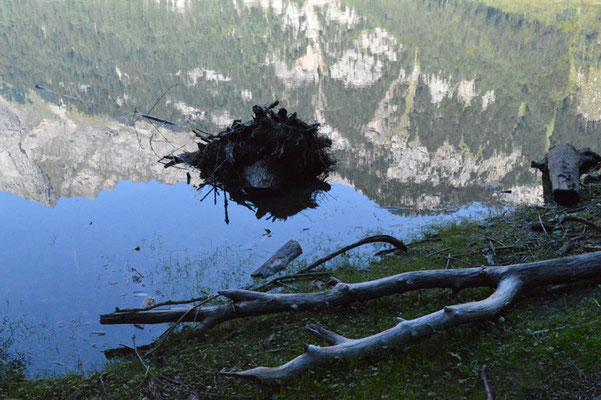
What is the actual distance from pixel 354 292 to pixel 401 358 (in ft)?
5.55

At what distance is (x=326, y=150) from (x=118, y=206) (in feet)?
25.5

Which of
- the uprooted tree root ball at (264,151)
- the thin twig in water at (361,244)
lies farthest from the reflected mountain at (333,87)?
the thin twig in water at (361,244)

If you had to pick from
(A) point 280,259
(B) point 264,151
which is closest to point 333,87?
(B) point 264,151

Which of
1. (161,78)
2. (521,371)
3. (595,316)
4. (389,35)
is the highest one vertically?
(389,35)

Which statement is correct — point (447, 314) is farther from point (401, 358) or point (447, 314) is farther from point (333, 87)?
point (333, 87)

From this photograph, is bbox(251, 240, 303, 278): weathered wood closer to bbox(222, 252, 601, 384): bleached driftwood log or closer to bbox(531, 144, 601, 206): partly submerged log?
bbox(222, 252, 601, 384): bleached driftwood log

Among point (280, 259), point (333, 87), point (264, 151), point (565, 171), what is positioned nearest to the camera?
point (280, 259)

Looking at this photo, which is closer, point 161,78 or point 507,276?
point 507,276

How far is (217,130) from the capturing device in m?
23.1

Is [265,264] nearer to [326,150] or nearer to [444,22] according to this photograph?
[326,150]

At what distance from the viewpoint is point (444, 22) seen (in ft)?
207

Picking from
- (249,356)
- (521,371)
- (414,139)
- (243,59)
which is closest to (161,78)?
(243,59)

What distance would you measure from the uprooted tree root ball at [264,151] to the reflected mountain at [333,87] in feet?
6.01

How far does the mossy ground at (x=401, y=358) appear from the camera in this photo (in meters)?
5.39
